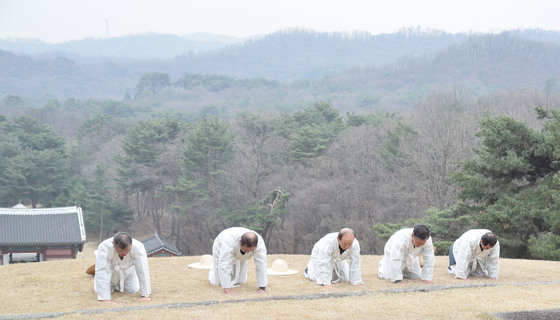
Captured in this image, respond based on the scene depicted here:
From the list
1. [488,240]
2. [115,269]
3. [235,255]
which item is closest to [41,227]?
[115,269]

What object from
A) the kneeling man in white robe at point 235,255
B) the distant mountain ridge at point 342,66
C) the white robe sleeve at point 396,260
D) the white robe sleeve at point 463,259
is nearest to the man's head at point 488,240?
the white robe sleeve at point 463,259

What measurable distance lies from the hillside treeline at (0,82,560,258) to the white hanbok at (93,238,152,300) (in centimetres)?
1145

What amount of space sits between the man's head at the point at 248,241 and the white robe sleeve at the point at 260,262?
17 centimetres

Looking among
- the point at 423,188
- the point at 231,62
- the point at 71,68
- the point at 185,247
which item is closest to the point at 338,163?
the point at 423,188

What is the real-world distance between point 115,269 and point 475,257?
17.4 feet

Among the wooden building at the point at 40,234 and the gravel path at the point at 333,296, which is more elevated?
the gravel path at the point at 333,296

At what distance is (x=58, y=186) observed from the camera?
46250mm

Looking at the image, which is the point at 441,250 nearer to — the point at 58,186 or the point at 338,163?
the point at 338,163

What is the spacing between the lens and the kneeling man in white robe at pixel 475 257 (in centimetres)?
913

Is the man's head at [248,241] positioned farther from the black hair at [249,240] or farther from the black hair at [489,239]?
the black hair at [489,239]

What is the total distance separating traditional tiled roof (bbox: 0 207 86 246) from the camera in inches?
1056

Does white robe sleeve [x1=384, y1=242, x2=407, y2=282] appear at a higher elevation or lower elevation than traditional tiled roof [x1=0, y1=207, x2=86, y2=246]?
higher

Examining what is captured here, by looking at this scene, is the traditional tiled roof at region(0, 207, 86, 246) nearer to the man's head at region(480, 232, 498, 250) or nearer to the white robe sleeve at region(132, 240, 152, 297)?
the white robe sleeve at region(132, 240, 152, 297)

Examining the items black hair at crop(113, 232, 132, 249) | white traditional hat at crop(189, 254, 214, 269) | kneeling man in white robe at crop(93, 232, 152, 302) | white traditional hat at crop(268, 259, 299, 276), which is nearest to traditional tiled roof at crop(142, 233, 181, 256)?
white traditional hat at crop(189, 254, 214, 269)
